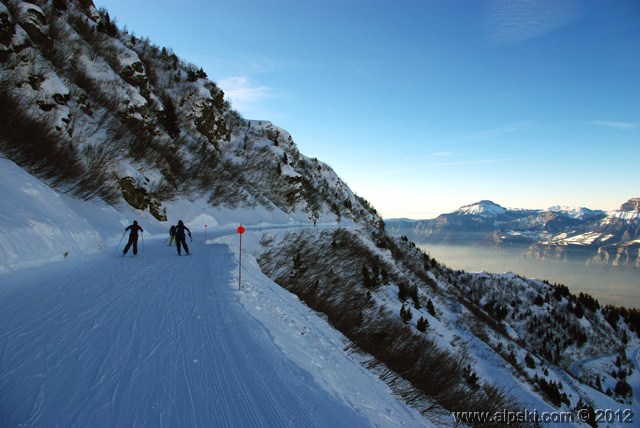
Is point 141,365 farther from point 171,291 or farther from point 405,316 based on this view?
point 405,316

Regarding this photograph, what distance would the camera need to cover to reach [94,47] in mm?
24344

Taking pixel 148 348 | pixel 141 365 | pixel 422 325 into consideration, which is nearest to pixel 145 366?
pixel 141 365

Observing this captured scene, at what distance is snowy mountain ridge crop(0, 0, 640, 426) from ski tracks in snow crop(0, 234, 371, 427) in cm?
3

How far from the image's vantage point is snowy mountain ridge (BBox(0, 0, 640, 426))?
3.71 meters

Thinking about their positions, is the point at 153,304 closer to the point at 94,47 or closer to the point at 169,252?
the point at 169,252

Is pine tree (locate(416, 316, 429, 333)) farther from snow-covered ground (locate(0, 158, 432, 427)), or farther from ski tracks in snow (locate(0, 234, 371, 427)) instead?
ski tracks in snow (locate(0, 234, 371, 427))

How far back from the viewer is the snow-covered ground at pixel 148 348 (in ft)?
10.7

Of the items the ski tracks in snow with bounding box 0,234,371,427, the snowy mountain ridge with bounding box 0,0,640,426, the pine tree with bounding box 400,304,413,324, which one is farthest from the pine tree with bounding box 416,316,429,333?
the ski tracks in snow with bounding box 0,234,371,427

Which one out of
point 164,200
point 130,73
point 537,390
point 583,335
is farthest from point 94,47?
point 583,335

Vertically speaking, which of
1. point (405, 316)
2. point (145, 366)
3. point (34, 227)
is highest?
point (34, 227)

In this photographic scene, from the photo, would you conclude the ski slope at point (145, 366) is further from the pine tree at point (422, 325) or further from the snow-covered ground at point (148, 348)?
the pine tree at point (422, 325)

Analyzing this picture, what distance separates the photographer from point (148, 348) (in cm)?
445

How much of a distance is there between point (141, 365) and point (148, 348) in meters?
0.49

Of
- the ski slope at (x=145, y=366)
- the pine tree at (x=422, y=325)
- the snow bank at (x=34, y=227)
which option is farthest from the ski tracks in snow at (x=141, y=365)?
the pine tree at (x=422, y=325)
